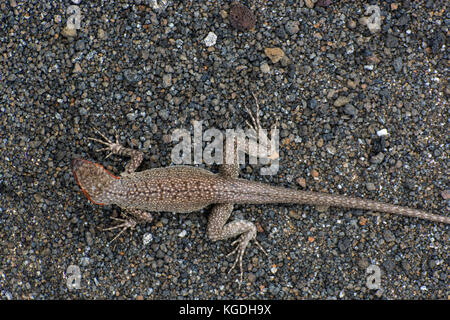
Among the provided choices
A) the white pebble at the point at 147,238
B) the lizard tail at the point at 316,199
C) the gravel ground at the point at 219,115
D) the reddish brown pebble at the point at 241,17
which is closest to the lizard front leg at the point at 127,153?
the gravel ground at the point at 219,115

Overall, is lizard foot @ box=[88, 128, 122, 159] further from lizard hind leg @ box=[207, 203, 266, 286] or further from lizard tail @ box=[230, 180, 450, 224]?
lizard tail @ box=[230, 180, 450, 224]

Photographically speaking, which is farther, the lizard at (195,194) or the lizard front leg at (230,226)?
the lizard front leg at (230,226)

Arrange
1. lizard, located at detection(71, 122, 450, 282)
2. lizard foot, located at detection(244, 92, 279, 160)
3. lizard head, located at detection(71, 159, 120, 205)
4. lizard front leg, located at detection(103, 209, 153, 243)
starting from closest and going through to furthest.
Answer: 1. lizard head, located at detection(71, 159, 120, 205)
2. lizard, located at detection(71, 122, 450, 282)
3. lizard front leg, located at detection(103, 209, 153, 243)
4. lizard foot, located at detection(244, 92, 279, 160)

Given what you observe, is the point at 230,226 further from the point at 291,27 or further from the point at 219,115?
the point at 291,27

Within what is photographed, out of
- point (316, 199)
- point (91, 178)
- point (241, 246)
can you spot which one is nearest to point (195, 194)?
point (241, 246)

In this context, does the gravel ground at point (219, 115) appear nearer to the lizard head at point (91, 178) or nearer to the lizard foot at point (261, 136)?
the lizard foot at point (261, 136)

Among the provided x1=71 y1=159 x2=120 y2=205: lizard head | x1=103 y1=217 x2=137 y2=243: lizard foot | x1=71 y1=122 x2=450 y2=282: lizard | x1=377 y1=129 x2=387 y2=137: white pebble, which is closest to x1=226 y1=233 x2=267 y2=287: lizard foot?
x1=71 y1=122 x2=450 y2=282: lizard
